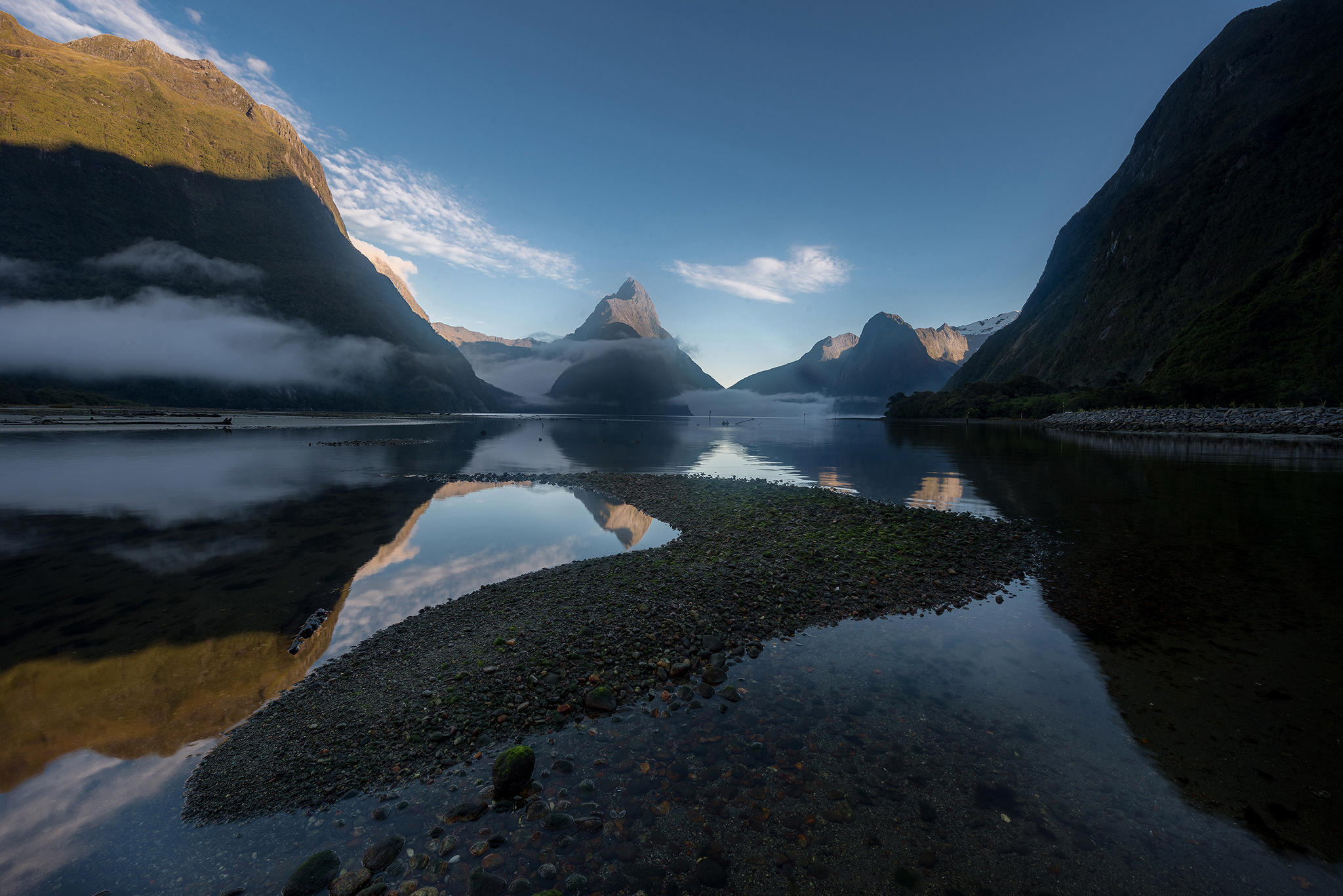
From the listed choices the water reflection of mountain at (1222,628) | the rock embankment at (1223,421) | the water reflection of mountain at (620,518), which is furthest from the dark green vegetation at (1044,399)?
the water reflection of mountain at (620,518)

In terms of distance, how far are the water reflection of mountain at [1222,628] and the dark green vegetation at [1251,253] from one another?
115332 millimetres

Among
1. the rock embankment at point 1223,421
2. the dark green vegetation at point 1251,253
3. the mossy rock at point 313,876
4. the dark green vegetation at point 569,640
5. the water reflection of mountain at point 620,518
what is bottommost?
the water reflection of mountain at point 620,518

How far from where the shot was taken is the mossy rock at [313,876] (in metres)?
5.60

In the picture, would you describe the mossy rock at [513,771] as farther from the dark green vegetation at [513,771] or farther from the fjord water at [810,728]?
the fjord water at [810,728]

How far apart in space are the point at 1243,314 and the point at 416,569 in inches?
7112

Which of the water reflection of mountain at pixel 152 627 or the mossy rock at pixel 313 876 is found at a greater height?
the mossy rock at pixel 313 876

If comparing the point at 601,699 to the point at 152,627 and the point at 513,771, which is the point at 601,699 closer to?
the point at 513,771

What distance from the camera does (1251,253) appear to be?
145 metres

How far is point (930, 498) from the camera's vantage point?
104 ft

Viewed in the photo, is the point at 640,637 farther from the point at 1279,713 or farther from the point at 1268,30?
the point at 1268,30

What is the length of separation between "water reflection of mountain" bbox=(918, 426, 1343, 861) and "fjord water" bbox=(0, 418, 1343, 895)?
0.23ft

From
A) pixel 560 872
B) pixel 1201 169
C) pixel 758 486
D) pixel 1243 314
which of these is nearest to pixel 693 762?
pixel 560 872

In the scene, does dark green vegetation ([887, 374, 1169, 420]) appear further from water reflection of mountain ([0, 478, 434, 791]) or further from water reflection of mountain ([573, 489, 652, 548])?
water reflection of mountain ([0, 478, 434, 791])

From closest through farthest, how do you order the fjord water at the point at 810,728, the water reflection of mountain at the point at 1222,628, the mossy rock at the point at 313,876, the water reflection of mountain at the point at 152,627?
1. the mossy rock at the point at 313,876
2. the fjord water at the point at 810,728
3. the water reflection of mountain at the point at 1222,628
4. the water reflection of mountain at the point at 152,627
